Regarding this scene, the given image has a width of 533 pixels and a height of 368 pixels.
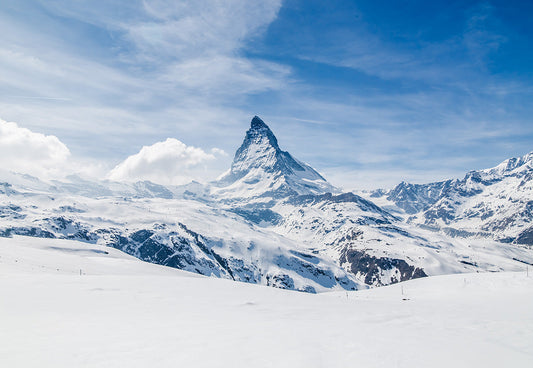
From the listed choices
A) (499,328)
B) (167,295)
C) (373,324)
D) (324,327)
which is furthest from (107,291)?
(499,328)

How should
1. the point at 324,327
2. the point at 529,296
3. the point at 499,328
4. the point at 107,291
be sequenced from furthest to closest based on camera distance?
the point at 529,296 < the point at 107,291 < the point at 499,328 < the point at 324,327

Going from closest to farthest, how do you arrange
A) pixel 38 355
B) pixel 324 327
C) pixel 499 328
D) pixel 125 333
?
pixel 38 355 → pixel 125 333 → pixel 324 327 → pixel 499 328

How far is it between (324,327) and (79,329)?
11.9 meters

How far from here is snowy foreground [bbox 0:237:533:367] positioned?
43.2ft

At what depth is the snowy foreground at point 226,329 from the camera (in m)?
13.2

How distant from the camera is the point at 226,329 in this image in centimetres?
1714

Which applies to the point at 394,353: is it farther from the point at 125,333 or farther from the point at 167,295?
the point at 167,295

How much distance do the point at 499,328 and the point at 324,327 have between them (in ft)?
34.2

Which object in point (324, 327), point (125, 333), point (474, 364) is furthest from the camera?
point (324, 327)

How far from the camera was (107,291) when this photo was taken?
2461 cm

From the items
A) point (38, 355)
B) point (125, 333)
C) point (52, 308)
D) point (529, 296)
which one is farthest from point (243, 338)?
point (529, 296)

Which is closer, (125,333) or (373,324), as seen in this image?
(125,333)

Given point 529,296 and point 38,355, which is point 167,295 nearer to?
point 38,355

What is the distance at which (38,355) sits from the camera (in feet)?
40.5
